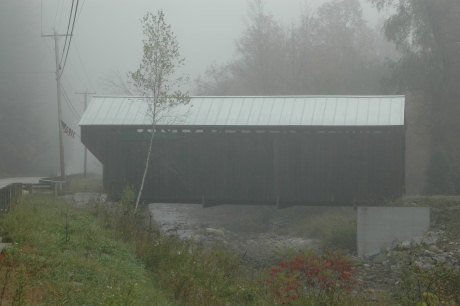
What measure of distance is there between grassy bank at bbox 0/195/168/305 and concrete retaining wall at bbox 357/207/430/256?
8.20 meters

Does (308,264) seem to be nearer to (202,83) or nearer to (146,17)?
(146,17)

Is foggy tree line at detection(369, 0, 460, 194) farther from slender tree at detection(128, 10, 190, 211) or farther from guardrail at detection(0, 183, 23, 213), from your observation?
guardrail at detection(0, 183, 23, 213)

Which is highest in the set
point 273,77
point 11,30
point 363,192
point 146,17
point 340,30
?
point 11,30

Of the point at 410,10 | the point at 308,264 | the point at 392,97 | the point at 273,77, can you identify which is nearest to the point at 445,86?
the point at 410,10

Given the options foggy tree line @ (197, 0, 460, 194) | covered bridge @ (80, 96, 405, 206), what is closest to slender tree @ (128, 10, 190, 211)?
covered bridge @ (80, 96, 405, 206)

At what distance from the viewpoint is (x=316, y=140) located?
56.7 feet

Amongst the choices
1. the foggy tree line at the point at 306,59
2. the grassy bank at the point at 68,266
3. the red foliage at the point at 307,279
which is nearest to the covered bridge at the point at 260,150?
the grassy bank at the point at 68,266

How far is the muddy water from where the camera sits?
1883 centimetres

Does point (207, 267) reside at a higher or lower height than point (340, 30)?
lower

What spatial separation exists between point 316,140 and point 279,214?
32.6 ft

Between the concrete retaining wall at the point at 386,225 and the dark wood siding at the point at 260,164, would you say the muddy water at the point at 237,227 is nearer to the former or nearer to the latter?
the dark wood siding at the point at 260,164

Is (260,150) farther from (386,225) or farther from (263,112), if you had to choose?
(386,225)

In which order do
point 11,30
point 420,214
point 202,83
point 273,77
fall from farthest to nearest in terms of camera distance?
point 11,30
point 202,83
point 273,77
point 420,214

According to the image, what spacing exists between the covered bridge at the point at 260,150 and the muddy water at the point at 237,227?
67.3 inches
